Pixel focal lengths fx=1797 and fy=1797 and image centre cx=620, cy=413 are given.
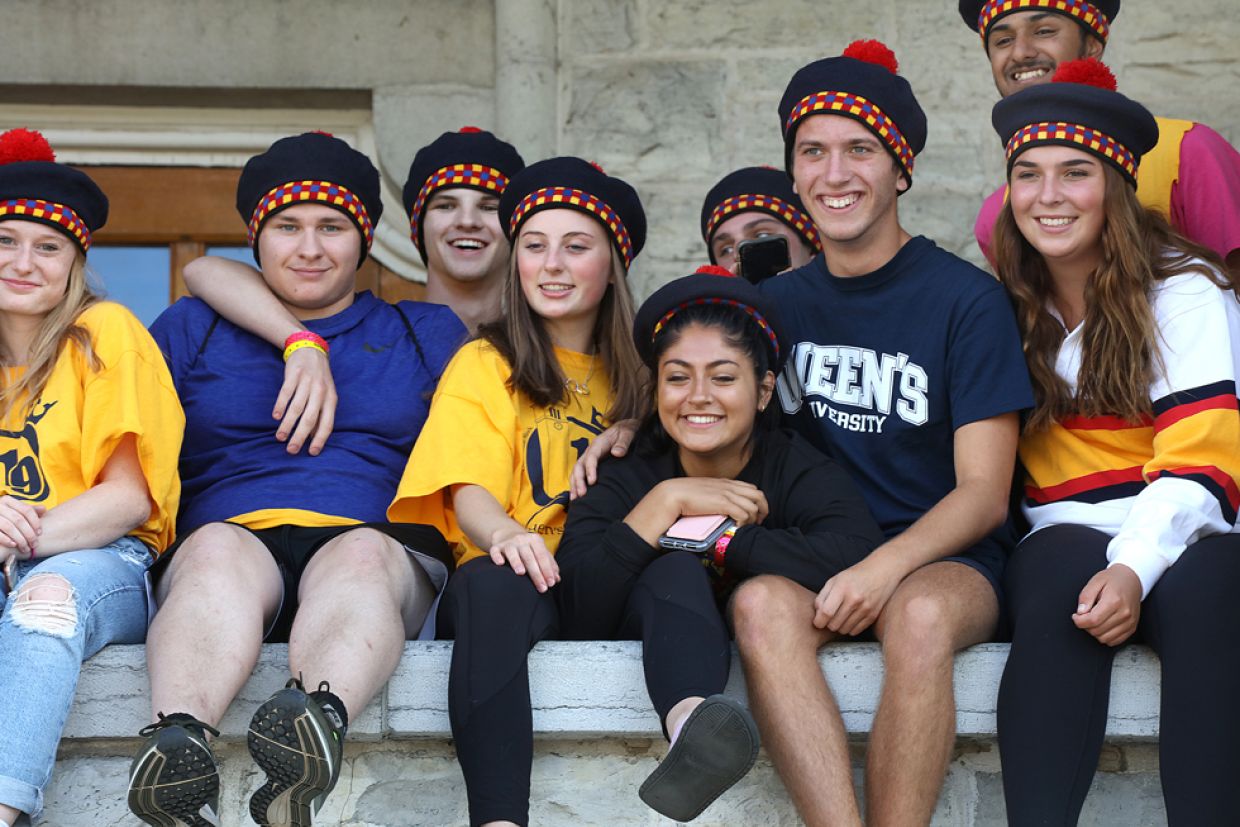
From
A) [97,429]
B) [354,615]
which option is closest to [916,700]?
[354,615]

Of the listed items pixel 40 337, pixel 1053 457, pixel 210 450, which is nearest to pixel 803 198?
pixel 1053 457

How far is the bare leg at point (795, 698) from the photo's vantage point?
9.39ft

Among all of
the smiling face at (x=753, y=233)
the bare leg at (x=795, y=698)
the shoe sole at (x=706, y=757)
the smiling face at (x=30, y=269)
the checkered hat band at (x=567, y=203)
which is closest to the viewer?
the shoe sole at (x=706, y=757)

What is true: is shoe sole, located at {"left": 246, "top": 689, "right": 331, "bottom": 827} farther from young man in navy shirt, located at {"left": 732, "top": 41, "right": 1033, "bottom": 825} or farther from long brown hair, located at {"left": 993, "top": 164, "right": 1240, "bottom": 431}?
long brown hair, located at {"left": 993, "top": 164, "right": 1240, "bottom": 431}

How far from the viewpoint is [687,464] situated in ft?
11.1

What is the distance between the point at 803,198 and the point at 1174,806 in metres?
1.38

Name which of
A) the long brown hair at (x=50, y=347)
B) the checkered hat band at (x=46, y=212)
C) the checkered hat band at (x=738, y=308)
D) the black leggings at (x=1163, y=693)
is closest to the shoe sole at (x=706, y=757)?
the black leggings at (x=1163, y=693)

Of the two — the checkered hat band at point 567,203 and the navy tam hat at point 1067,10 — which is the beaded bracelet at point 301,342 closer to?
the checkered hat band at point 567,203

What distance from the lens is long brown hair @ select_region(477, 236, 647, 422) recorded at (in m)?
3.53

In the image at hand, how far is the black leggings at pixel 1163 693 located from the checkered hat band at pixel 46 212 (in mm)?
1940

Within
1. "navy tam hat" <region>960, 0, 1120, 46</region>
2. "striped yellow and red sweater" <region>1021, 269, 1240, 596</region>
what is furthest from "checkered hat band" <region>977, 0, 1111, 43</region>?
"striped yellow and red sweater" <region>1021, 269, 1240, 596</region>

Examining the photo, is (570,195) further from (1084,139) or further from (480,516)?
(1084,139)

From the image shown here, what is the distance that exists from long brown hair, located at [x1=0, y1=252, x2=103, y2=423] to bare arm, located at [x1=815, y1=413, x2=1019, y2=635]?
4.78 feet

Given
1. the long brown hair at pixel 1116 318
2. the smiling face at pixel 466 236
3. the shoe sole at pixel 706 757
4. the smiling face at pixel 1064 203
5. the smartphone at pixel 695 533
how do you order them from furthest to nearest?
1. the smiling face at pixel 466 236
2. the smiling face at pixel 1064 203
3. the long brown hair at pixel 1116 318
4. the smartphone at pixel 695 533
5. the shoe sole at pixel 706 757
